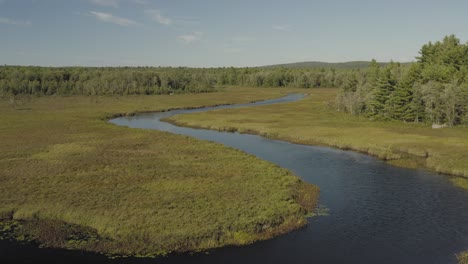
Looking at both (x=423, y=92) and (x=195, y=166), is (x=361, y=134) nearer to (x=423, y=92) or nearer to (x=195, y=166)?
(x=423, y=92)

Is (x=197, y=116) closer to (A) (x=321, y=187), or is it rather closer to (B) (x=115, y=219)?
Answer: (A) (x=321, y=187)

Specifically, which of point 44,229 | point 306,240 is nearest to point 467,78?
point 306,240

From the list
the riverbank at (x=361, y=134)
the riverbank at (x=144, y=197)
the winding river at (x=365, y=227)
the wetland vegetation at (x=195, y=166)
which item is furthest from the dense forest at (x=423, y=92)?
the riverbank at (x=144, y=197)

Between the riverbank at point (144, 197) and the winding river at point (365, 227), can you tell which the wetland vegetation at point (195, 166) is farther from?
the winding river at point (365, 227)

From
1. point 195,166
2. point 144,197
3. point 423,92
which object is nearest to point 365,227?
point 144,197

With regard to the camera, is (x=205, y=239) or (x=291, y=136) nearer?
(x=205, y=239)

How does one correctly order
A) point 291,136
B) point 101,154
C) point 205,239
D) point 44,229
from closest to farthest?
1. point 205,239
2. point 44,229
3. point 101,154
4. point 291,136
